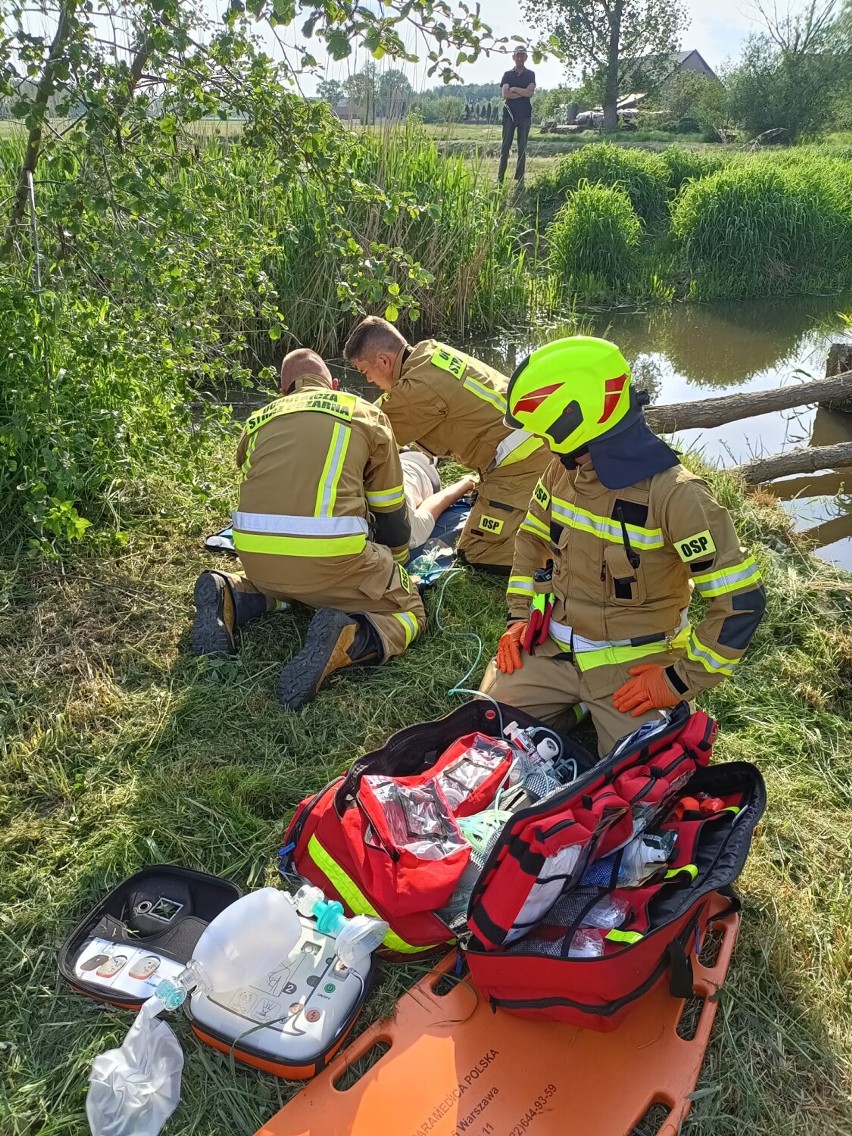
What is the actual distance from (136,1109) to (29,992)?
→ 57cm

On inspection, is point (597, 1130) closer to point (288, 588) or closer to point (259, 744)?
point (259, 744)

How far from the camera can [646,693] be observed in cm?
308

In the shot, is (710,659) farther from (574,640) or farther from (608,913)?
(608,913)

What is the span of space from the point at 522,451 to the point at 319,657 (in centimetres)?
183

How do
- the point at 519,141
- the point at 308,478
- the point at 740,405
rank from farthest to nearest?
the point at 519,141 → the point at 740,405 → the point at 308,478

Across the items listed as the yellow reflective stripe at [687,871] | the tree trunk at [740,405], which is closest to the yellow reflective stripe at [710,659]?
the yellow reflective stripe at [687,871]

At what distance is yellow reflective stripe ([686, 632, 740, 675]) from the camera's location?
2902 millimetres

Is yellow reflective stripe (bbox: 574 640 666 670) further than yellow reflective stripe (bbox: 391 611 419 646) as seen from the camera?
No

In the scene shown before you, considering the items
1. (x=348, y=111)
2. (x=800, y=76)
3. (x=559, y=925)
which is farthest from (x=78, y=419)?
(x=800, y=76)

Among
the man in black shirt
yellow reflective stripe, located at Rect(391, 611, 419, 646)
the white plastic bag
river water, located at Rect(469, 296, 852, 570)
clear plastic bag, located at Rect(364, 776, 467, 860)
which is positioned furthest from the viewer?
the man in black shirt

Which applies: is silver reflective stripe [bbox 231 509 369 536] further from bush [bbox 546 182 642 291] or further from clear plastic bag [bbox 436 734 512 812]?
bush [bbox 546 182 642 291]

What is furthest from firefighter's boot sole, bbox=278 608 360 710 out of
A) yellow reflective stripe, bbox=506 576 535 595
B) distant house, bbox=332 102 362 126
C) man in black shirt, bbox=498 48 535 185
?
man in black shirt, bbox=498 48 535 185

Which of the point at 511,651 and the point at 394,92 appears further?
the point at 394,92

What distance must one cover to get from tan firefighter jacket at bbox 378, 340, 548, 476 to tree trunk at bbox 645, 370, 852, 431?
80.4 inches
